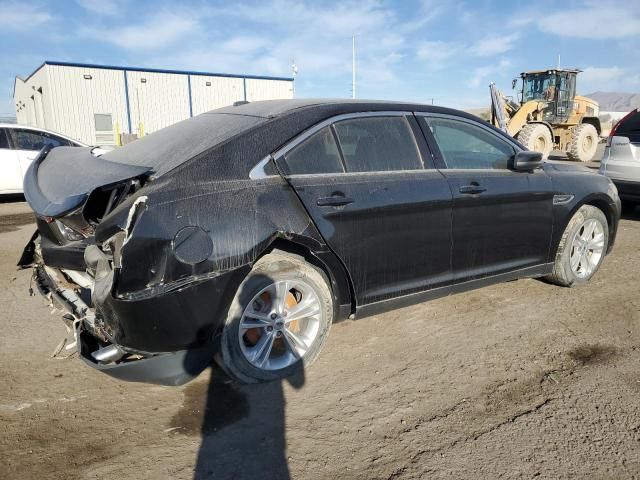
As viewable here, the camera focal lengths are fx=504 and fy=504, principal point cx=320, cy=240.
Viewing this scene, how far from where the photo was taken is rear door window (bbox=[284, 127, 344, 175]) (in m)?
2.96

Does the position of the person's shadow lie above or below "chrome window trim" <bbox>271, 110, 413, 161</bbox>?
below

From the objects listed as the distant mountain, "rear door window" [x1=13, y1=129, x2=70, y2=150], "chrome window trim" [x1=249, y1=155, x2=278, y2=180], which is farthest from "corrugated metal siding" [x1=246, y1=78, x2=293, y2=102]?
the distant mountain

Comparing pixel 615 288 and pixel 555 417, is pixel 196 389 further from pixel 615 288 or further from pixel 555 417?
pixel 615 288

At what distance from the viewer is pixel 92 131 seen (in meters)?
23.9

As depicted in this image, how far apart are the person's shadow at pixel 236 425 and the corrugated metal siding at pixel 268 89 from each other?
2663cm

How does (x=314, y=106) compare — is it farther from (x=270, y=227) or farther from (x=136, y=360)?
(x=136, y=360)

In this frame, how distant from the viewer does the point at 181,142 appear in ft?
9.98

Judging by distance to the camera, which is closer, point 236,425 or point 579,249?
point 236,425

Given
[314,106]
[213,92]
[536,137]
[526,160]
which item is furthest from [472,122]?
[213,92]

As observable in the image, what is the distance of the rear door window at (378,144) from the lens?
3201 mm

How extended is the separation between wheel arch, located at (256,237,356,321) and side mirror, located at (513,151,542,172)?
1.76m

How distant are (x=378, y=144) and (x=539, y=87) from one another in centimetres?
1661

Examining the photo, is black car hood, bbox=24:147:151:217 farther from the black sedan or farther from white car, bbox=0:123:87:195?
white car, bbox=0:123:87:195

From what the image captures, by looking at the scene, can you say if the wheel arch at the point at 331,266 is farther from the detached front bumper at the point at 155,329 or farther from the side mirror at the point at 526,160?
the side mirror at the point at 526,160
